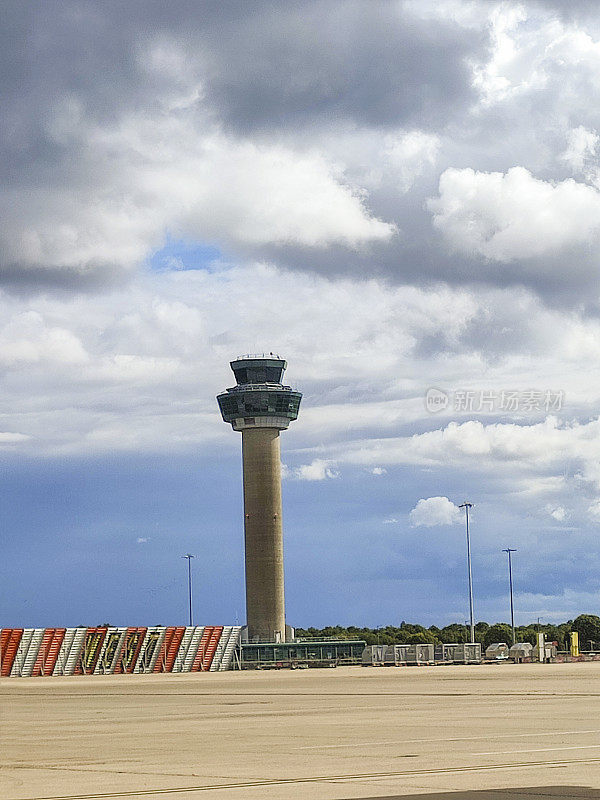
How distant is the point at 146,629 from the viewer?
356 ft

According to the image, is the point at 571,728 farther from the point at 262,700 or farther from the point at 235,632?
the point at 235,632

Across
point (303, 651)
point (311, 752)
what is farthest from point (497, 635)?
point (311, 752)

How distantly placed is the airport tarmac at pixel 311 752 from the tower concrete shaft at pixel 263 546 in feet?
503

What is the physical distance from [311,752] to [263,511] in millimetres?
171103

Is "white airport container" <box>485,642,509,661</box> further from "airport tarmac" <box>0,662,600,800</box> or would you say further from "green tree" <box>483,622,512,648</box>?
"airport tarmac" <box>0,662,600,800</box>

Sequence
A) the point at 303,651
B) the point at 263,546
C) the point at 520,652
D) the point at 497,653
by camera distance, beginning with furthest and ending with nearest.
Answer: the point at 263,546 < the point at 303,651 < the point at 497,653 < the point at 520,652

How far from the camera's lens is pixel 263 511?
191125mm

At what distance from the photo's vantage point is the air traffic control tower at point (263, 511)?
625 ft

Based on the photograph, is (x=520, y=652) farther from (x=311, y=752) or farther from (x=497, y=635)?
(x=311, y=752)

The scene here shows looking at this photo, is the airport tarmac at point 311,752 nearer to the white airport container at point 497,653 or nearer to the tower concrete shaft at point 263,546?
the white airport container at point 497,653

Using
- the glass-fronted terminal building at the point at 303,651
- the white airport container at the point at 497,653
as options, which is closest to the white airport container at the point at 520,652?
the white airport container at the point at 497,653

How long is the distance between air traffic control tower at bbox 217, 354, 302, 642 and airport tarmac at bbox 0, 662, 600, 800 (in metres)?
153

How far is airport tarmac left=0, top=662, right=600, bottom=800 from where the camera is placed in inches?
600

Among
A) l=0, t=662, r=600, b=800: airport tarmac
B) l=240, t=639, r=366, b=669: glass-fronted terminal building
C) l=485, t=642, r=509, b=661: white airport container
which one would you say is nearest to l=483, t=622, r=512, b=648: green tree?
l=240, t=639, r=366, b=669: glass-fronted terminal building
